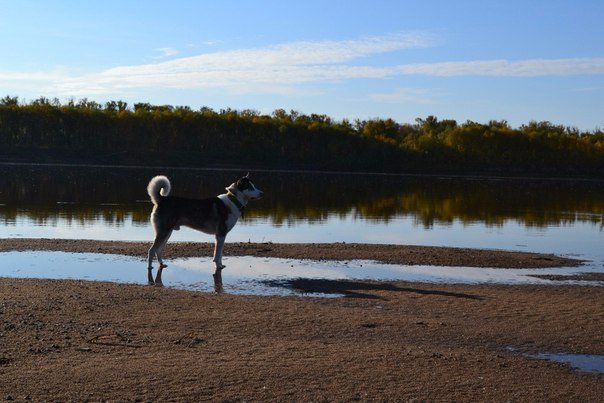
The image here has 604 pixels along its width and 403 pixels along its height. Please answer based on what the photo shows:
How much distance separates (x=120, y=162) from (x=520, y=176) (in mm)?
56804

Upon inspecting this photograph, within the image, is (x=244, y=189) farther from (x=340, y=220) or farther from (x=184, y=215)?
(x=340, y=220)

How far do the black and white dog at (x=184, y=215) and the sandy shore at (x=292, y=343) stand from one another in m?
3.05

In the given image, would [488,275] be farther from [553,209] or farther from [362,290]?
[553,209]

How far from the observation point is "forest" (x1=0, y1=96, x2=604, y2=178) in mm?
107812

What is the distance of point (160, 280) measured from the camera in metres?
15.9

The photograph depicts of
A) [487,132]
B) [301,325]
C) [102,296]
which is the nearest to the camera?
[301,325]

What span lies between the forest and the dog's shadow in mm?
88194

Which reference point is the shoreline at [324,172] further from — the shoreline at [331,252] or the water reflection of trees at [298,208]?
the shoreline at [331,252]

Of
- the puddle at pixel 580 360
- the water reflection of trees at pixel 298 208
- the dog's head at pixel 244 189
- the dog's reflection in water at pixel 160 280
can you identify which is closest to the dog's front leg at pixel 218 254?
the dog's reflection in water at pixel 160 280

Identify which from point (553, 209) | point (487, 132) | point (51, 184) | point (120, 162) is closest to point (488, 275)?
point (553, 209)

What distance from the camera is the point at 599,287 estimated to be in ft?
54.5

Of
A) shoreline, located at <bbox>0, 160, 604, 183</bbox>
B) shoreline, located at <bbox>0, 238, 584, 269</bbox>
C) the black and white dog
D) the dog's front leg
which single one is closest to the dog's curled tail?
the black and white dog

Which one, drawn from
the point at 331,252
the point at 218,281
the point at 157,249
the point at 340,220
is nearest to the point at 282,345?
the point at 218,281

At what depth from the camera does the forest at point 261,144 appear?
4245 inches
